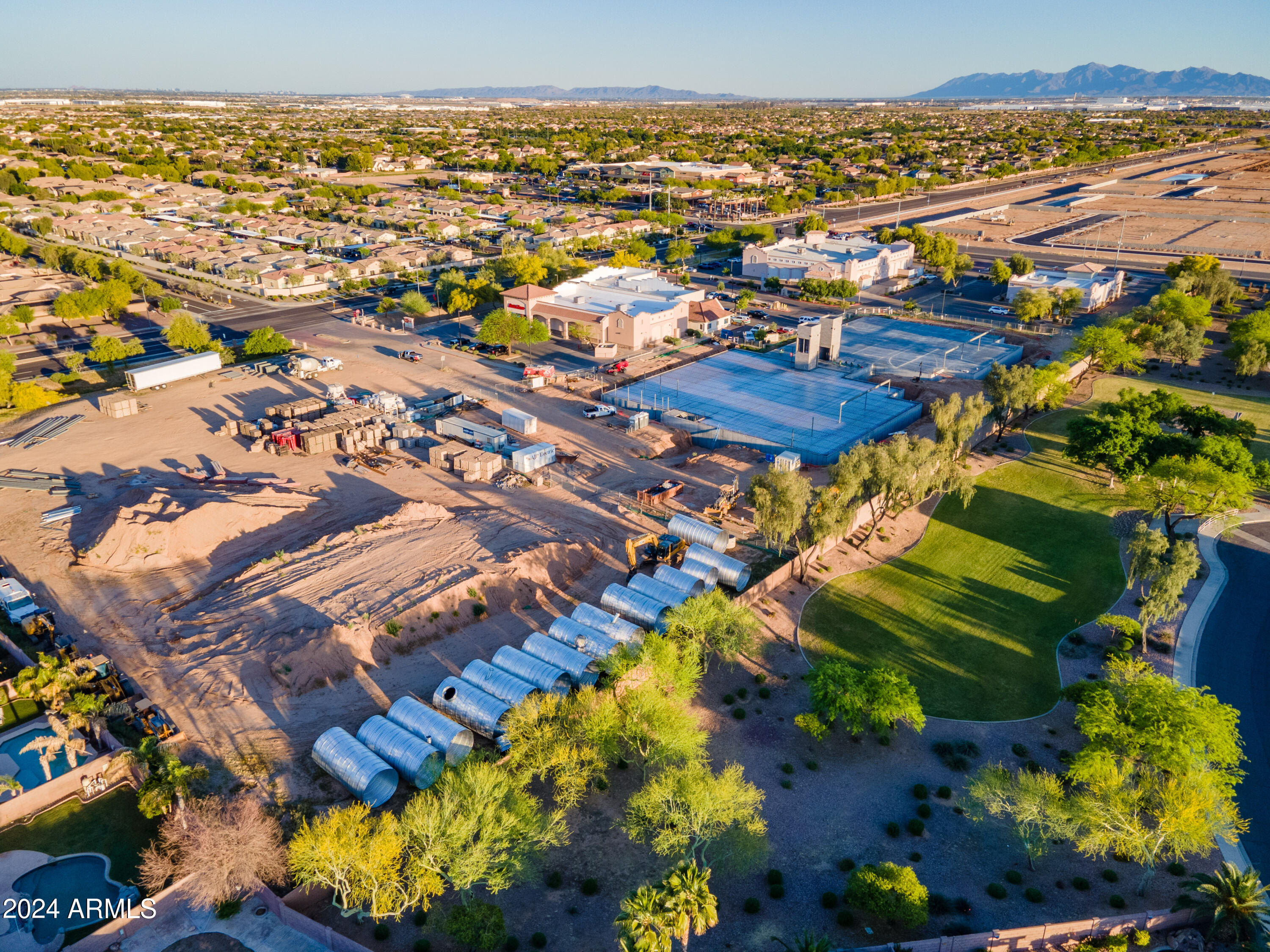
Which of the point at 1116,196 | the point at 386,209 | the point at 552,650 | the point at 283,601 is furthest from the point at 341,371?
the point at 1116,196

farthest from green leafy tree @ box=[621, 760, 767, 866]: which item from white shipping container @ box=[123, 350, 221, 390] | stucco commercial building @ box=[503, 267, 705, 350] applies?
white shipping container @ box=[123, 350, 221, 390]

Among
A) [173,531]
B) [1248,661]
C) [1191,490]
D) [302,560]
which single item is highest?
[1191,490]

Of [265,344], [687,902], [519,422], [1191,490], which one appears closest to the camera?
[687,902]

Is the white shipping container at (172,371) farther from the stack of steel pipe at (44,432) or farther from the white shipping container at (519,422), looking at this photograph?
the white shipping container at (519,422)

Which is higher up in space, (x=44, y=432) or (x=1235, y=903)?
Result: (x=1235, y=903)

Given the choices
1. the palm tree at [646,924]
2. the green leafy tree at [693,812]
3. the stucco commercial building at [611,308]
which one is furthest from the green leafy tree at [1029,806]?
the stucco commercial building at [611,308]

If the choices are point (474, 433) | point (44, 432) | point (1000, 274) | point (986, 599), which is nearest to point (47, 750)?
point (474, 433)

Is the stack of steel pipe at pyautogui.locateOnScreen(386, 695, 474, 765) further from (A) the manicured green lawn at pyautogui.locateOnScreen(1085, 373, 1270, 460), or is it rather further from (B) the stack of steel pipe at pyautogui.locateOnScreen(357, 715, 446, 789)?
(A) the manicured green lawn at pyautogui.locateOnScreen(1085, 373, 1270, 460)

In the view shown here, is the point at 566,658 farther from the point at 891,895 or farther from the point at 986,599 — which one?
the point at 986,599
